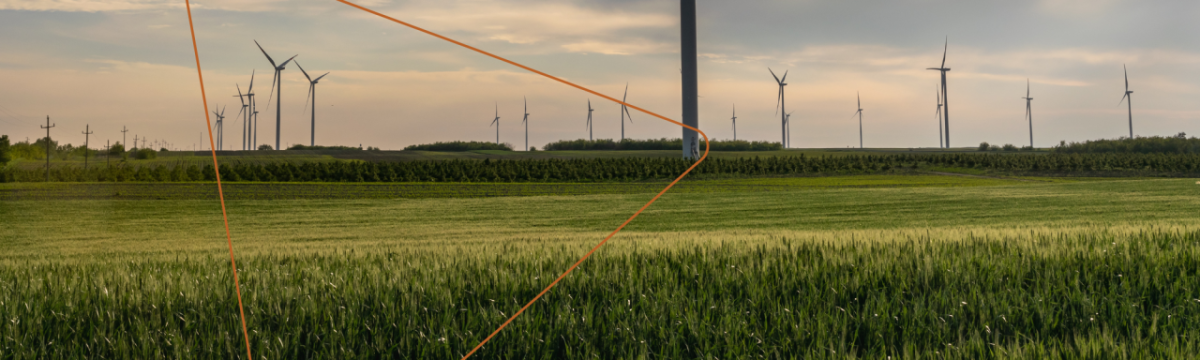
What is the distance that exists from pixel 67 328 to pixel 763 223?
2061 centimetres

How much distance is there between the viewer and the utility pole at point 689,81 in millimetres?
3380

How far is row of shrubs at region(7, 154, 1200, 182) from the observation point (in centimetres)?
526

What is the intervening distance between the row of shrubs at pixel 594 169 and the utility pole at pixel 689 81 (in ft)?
0.43

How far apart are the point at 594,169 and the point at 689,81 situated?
11.6 m

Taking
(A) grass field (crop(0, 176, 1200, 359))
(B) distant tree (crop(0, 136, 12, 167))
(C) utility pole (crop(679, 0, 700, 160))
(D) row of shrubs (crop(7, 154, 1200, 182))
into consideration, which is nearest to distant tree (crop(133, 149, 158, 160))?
(D) row of shrubs (crop(7, 154, 1200, 182))

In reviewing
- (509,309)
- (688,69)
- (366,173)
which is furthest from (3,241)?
(366,173)

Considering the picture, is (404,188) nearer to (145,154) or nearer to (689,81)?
(689,81)

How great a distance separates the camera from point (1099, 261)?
611 centimetres

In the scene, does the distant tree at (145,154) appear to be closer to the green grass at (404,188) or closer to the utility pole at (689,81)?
the green grass at (404,188)

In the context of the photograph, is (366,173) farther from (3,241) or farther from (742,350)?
→ (742,350)

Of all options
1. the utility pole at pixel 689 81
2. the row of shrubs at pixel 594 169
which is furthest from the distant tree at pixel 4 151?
the utility pole at pixel 689 81

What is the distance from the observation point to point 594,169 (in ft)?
59.2

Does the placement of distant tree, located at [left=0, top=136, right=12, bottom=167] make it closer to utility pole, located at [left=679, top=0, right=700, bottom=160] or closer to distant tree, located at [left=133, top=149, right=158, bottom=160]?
distant tree, located at [left=133, top=149, right=158, bottom=160]

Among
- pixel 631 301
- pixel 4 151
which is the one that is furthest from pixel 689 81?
pixel 4 151
